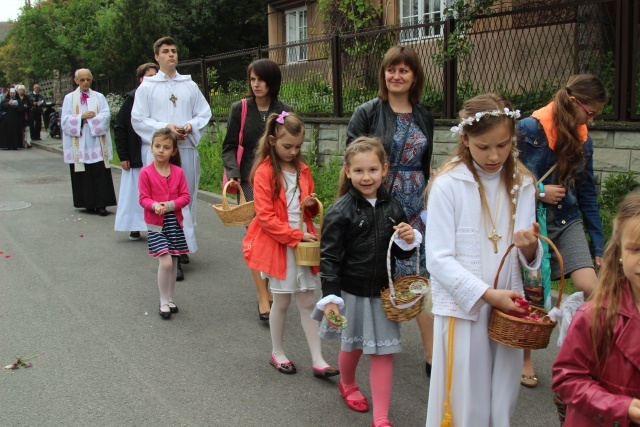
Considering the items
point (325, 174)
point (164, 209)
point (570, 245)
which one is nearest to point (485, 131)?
point (570, 245)

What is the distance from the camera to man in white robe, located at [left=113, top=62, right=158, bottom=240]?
810cm

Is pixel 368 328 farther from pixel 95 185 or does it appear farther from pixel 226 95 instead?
pixel 226 95

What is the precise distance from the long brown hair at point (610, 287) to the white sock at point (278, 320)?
2.51 meters

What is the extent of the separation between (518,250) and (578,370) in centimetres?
75

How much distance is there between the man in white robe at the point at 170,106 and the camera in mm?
7125

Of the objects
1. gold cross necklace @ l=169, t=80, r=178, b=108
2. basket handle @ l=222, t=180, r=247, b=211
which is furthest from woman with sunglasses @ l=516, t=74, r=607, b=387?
gold cross necklace @ l=169, t=80, r=178, b=108

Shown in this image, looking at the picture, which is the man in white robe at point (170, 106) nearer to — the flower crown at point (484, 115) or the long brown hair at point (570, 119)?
the long brown hair at point (570, 119)

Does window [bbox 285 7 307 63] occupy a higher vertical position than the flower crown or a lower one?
higher

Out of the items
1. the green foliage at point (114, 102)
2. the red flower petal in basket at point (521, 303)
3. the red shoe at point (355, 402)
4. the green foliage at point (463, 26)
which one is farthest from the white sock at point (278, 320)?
the green foliage at point (114, 102)

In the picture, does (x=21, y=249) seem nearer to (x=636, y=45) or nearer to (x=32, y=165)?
(x=636, y=45)

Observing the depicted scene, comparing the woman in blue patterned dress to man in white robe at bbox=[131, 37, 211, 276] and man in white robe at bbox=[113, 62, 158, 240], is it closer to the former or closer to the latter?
man in white robe at bbox=[131, 37, 211, 276]

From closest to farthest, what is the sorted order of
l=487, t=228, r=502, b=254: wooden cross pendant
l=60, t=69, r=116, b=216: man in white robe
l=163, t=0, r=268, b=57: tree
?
1. l=487, t=228, r=502, b=254: wooden cross pendant
2. l=60, t=69, r=116, b=216: man in white robe
3. l=163, t=0, r=268, b=57: tree

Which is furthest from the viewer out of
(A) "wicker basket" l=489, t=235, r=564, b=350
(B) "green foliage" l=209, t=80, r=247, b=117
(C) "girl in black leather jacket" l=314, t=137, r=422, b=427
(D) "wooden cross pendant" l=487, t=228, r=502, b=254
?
(B) "green foliage" l=209, t=80, r=247, b=117

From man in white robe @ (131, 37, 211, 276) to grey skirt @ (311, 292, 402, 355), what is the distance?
354cm
